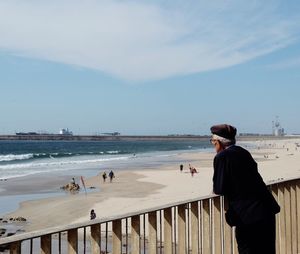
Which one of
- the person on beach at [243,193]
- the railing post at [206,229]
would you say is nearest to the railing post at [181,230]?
the railing post at [206,229]

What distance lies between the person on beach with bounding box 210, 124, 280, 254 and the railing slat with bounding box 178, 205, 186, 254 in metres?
0.44

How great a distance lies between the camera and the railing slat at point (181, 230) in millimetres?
4020

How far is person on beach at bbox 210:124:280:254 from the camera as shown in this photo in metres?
3.63

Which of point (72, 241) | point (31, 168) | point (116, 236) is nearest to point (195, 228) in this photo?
point (116, 236)

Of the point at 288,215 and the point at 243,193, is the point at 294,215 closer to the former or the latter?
the point at 288,215

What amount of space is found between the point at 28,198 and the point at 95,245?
24922 millimetres

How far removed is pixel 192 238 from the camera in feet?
13.9

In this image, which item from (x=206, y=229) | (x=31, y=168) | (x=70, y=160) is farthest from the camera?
(x=70, y=160)

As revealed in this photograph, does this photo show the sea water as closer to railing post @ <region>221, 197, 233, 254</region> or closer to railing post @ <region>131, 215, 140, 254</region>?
railing post @ <region>221, 197, 233, 254</region>

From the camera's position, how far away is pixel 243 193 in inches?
144

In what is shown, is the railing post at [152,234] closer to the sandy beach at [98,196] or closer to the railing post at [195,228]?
the railing post at [195,228]

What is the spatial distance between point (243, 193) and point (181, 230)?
694 mm

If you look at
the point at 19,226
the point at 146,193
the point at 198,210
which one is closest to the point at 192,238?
the point at 198,210

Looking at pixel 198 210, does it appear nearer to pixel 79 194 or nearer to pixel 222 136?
pixel 222 136
